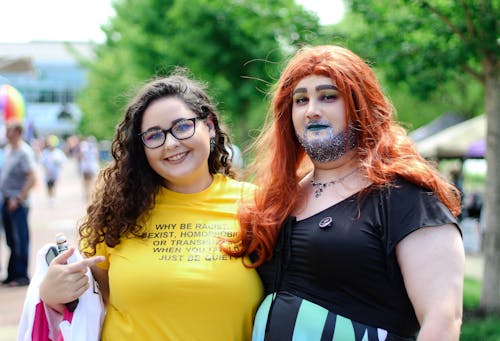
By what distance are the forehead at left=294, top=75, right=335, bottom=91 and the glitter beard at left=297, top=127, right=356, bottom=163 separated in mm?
159

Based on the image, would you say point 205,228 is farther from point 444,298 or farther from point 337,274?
point 444,298

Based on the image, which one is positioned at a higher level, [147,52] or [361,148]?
[147,52]

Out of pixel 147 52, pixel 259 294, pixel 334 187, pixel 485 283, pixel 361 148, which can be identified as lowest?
pixel 485 283

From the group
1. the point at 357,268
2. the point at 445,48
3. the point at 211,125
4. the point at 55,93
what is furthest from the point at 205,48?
the point at 55,93

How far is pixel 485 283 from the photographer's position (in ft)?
18.6

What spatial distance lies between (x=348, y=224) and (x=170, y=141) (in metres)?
0.80

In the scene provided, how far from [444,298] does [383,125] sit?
68 cm

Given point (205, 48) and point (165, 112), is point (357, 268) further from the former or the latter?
point (205, 48)

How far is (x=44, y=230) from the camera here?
37.8ft

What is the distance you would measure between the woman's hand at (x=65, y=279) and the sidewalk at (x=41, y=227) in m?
0.52

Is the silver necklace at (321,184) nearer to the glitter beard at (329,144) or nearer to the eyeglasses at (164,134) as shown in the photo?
the glitter beard at (329,144)

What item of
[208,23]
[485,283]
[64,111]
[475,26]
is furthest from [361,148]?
[64,111]

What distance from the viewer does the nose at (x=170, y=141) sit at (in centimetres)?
238

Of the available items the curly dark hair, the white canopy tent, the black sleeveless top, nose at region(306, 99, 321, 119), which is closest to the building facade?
the white canopy tent
